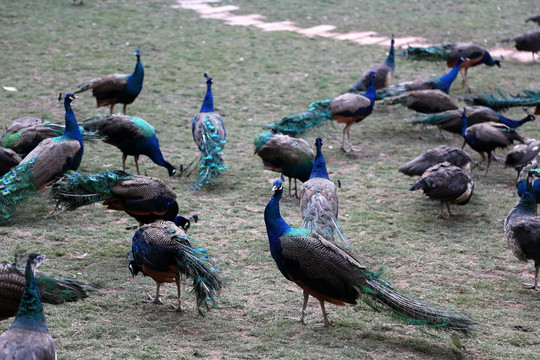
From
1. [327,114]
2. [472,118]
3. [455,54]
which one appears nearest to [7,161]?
[327,114]

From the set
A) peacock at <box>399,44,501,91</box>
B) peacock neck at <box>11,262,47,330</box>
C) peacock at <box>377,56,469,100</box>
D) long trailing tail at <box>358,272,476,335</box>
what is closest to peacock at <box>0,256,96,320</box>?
peacock neck at <box>11,262,47,330</box>

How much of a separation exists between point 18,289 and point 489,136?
578 cm

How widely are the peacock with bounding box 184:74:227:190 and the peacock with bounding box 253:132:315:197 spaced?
1.76 ft

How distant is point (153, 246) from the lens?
4.32 m

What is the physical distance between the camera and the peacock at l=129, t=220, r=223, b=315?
4.19 m

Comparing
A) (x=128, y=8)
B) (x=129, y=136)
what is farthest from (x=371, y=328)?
(x=128, y=8)

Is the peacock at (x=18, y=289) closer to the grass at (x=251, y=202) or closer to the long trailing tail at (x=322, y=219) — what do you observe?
the grass at (x=251, y=202)

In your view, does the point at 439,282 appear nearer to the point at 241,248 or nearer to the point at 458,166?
the point at 241,248

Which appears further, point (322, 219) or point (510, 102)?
point (510, 102)

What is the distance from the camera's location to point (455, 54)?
11.0 meters

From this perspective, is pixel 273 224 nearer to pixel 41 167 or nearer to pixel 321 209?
pixel 321 209

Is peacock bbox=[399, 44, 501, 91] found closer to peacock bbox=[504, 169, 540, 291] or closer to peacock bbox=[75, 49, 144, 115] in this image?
peacock bbox=[75, 49, 144, 115]

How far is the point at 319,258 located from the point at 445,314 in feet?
2.89

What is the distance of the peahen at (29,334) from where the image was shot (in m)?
3.12
